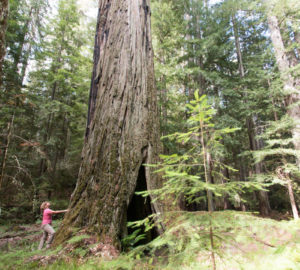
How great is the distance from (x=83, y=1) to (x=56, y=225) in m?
15.4

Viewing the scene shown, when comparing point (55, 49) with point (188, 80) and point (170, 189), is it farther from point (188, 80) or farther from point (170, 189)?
point (170, 189)

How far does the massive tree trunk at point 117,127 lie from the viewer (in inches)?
107

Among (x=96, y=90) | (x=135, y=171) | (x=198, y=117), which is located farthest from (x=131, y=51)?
(x=198, y=117)

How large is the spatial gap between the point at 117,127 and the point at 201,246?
2372 mm

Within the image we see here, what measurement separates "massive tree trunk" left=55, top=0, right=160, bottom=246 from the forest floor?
354 millimetres

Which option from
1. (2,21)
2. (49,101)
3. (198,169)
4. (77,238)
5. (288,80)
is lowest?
(77,238)

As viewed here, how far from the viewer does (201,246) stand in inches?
44.3

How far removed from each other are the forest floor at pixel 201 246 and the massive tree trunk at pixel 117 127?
354 mm

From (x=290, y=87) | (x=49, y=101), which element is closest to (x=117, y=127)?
Answer: (x=290, y=87)

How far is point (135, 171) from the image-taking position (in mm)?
2912

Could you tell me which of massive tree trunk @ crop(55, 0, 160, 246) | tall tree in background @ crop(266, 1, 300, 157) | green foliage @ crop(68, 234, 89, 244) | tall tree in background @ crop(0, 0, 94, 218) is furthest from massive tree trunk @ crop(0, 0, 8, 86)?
tall tree in background @ crop(266, 1, 300, 157)

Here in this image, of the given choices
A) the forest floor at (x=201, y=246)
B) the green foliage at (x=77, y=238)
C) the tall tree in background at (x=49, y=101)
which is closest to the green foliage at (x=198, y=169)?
the forest floor at (x=201, y=246)

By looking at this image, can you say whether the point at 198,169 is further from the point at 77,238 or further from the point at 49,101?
the point at 49,101

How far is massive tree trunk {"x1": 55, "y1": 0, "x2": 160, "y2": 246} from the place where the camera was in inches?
107
